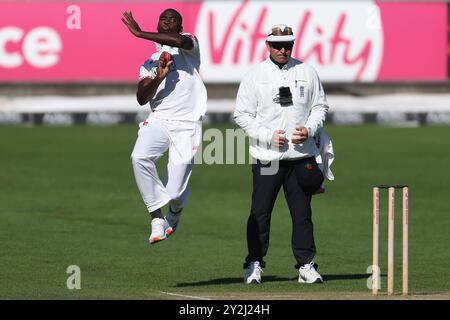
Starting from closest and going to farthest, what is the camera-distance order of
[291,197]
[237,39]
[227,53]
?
[291,197] → [237,39] → [227,53]

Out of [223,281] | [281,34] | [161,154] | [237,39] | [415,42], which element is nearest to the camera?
[281,34]

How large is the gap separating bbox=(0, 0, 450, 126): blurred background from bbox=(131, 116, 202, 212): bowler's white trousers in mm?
18147

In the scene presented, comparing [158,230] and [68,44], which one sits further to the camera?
[68,44]

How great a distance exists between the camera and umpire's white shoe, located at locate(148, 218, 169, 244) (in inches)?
558

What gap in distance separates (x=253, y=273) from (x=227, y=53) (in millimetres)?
19513

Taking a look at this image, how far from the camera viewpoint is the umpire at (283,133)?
13.8 m

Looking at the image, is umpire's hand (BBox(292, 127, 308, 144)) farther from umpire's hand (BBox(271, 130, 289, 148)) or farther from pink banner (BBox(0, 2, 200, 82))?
pink banner (BBox(0, 2, 200, 82))

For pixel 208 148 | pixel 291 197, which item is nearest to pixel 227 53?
pixel 208 148

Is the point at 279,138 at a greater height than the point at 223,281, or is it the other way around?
the point at 279,138

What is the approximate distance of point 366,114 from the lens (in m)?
34.7

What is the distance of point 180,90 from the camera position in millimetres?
14422

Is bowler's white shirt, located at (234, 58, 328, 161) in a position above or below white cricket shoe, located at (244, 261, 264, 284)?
above

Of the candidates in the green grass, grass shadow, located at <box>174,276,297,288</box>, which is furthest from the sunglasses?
grass shadow, located at <box>174,276,297,288</box>

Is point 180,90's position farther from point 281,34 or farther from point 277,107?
point 281,34
